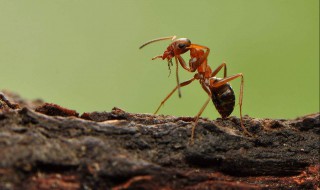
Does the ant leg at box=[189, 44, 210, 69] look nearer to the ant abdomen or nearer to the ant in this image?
the ant

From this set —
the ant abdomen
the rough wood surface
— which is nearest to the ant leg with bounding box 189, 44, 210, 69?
the ant abdomen

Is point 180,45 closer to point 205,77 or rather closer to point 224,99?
point 205,77

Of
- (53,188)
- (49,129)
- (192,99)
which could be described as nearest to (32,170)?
(53,188)

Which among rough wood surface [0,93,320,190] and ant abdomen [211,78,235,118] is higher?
ant abdomen [211,78,235,118]

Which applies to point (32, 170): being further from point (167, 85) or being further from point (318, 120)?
point (167, 85)

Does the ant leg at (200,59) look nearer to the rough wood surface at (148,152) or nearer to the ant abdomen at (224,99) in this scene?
the ant abdomen at (224,99)
